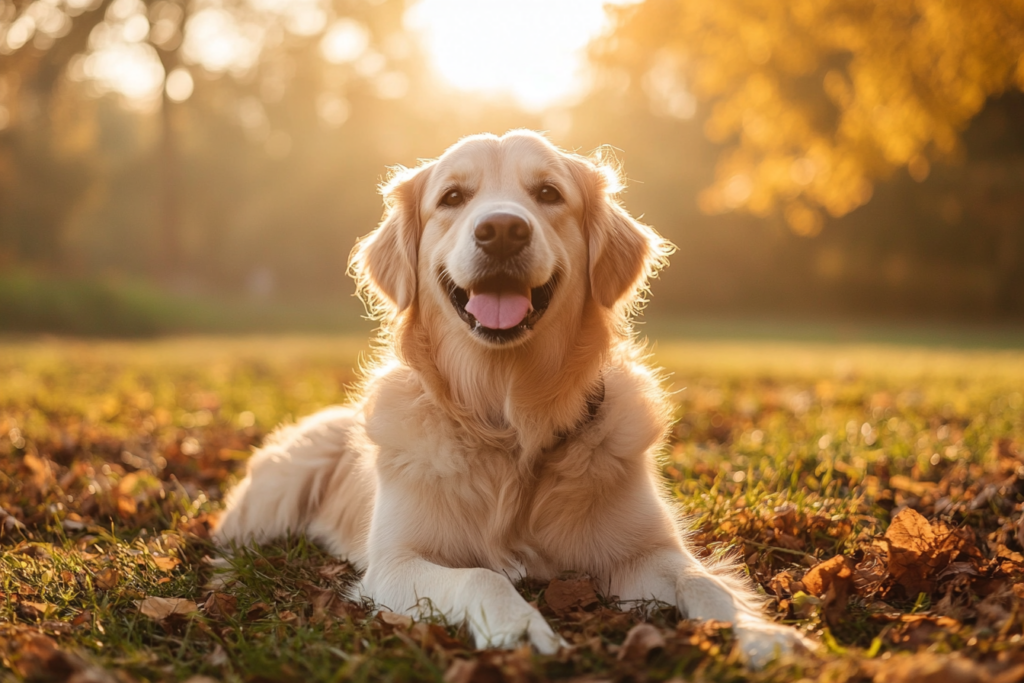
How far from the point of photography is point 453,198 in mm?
3609

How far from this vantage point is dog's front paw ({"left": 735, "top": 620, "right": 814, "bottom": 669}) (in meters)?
2.18

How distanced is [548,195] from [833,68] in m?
8.04

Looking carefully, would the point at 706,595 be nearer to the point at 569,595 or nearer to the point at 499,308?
the point at 569,595

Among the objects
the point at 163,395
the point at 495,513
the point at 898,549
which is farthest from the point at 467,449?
the point at 163,395

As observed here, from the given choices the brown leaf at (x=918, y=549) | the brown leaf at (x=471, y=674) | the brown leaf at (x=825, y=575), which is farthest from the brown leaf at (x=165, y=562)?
the brown leaf at (x=918, y=549)

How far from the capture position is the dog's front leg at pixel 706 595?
7.41 ft

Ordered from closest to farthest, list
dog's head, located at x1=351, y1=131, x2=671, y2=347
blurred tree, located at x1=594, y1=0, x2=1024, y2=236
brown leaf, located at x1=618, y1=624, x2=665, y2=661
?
brown leaf, located at x1=618, y1=624, x2=665, y2=661, dog's head, located at x1=351, y1=131, x2=671, y2=347, blurred tree, located at x1=594, y1=0, x2=1024, y2=236

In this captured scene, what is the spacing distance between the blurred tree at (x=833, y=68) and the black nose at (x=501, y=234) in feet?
13.1

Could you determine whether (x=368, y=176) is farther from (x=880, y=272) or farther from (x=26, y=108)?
(x=880, y=272)

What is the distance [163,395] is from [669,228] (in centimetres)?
2454

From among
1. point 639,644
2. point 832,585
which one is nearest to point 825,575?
point 832,585

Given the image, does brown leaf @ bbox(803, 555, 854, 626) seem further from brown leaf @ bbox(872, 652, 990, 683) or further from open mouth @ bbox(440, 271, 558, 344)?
open mouth @ bbox(440, 271, 558, 344)

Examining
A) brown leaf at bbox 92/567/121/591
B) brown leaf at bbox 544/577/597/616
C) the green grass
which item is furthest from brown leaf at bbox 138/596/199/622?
the green grass

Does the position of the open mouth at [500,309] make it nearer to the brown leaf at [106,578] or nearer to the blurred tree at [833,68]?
the brown leaf at [106,578]
